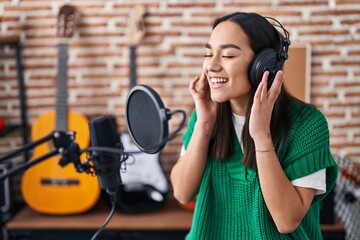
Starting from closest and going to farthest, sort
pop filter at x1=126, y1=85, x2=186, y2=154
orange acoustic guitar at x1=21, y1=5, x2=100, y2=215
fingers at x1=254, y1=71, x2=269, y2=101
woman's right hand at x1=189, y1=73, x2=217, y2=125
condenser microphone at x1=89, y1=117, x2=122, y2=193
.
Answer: pop filter at x1=126, y1=85, x2=186, y2=154
condenser microphone at x1=89, y1=117, x2=122, y2=193
fingers at x1=254, y1=71, x2=269, y2=101
woman's right hand at x1=189, y1=73, x2=217, y2=125
orange acoustic guitar at x1=21, y1=5, x2=100, y2=215

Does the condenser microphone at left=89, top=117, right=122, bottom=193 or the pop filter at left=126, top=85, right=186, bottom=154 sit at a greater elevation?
the pop filter at left=126, top=85, right=186, bottom=154

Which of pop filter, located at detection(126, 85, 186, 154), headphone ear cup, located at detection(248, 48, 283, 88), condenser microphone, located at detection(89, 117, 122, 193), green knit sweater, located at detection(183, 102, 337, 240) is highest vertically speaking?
headphone ear cup, located at detection(248, 48, 283, 88)

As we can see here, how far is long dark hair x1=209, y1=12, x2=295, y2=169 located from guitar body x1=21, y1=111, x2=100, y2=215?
1360mm

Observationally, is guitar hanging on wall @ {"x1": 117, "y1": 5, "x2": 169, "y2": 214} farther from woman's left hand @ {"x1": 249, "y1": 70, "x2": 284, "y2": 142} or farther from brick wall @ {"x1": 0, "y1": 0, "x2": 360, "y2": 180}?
woman's left hand @ {"x1": 249, "y1": 70, "x2": 284, "y2": 142}

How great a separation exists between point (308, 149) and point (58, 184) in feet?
5.85

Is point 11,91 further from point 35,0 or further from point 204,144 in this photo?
point 204,144

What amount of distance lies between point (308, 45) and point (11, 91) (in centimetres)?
179

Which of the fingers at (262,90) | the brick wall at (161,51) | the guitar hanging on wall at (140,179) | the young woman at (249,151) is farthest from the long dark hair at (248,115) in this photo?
the brick wall at (161,51)

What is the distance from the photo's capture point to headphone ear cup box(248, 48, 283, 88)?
3.68 feet

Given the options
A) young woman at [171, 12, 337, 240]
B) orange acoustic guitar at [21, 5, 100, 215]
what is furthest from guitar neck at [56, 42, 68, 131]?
young woman at [171, 12, 337, 240]

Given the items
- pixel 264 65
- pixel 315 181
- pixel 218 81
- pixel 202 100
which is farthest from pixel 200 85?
pixel 315 181

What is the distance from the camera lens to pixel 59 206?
102 inches

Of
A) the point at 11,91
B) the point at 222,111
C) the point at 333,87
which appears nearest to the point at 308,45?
the point at 333,87

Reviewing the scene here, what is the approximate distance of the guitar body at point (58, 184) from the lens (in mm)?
2566
